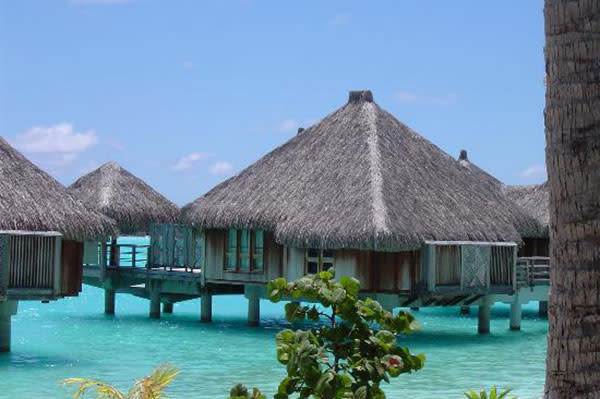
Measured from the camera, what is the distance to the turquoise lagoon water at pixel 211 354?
18.1 meters

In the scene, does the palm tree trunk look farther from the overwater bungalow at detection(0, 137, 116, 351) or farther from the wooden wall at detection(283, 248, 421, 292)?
the wooden wall at detection(283, 248, 421, 292)

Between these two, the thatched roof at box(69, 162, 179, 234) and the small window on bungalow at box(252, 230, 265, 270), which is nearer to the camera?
the small window on bungalow at box(252, 230, 265, 270)

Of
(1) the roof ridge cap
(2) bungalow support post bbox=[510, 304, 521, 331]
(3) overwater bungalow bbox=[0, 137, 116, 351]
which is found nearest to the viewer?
(3) overwater bungalow bbox=[0, 137, 116, 351]

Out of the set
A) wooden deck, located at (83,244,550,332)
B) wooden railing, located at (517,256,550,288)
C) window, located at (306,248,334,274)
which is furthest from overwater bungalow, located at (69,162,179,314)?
wooden railing, located at (517,256,550,288)

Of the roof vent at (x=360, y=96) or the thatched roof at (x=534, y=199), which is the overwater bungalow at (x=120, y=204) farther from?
the thatched roof at (x=534, y=199)

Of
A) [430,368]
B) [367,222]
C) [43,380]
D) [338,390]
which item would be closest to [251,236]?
[367,222]

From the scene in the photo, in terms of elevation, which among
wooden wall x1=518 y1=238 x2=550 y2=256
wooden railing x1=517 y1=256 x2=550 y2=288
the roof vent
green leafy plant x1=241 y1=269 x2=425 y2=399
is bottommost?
green leafy plant x1=241 y1=269 x2=425 y2=399

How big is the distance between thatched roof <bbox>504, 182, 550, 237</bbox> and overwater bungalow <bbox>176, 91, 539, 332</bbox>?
2.94 meters

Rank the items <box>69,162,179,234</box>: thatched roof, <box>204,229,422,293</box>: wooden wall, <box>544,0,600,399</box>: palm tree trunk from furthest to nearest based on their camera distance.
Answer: <box>69,162,179,234</box>: thatched roof
<box>204,229,422,293</box>: wooden wall
<box>544,0,600,399</box>: palm tree trunk

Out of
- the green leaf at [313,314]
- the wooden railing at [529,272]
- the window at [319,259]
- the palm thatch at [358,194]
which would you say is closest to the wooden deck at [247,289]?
the wooden railing at [529,272]

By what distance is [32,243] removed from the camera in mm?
20172

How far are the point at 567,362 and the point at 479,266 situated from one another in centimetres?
1981

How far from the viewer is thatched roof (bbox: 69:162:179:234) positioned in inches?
1219

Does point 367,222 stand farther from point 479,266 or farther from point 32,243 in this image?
point 32,243
